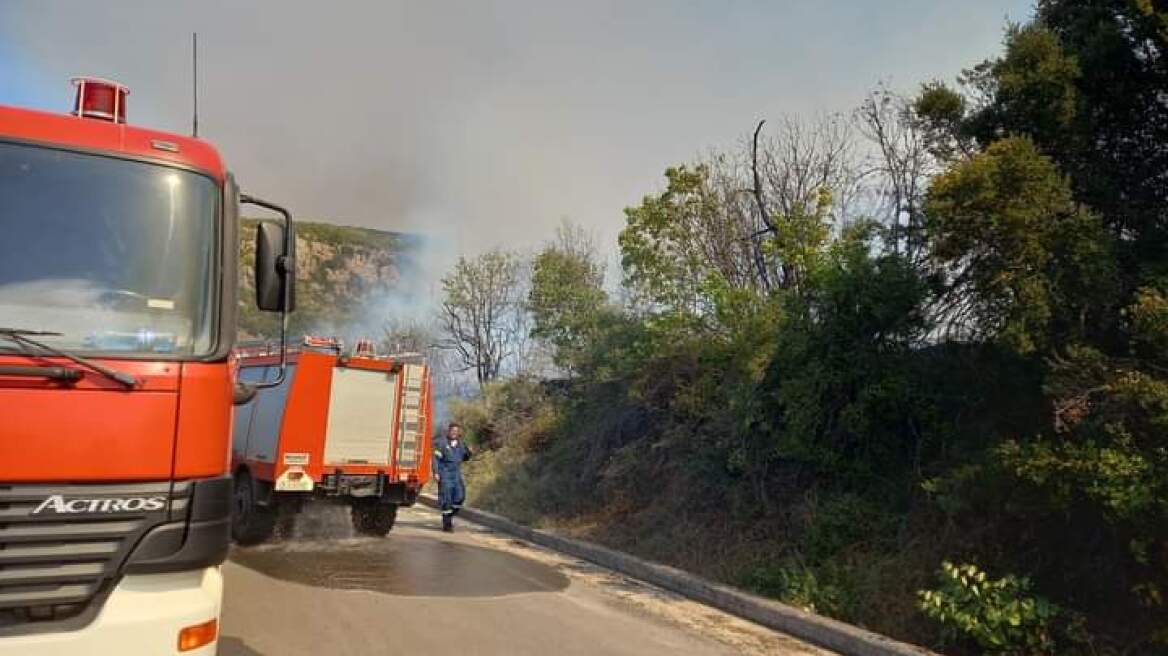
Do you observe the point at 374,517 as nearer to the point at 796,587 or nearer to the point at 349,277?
the point at 796,587

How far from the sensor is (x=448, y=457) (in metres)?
13.2

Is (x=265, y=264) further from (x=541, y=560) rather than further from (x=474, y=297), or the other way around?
(x=474, y=297)

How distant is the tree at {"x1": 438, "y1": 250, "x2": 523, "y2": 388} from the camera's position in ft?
80.6

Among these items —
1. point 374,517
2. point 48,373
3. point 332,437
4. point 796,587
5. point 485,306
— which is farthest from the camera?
point 485,306

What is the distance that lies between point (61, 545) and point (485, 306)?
21.5 metres

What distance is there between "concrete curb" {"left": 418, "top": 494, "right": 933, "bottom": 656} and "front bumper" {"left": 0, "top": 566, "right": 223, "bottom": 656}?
4803mm

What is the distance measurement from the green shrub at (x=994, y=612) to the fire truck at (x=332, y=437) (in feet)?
21.3

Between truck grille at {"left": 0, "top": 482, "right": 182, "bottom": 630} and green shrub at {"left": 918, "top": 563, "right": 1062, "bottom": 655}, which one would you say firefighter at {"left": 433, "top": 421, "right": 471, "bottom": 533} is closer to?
green shrub at {"left": 918, "top": 563, "right": 1062, "bottom": 655}

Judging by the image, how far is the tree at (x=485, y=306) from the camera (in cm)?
2458

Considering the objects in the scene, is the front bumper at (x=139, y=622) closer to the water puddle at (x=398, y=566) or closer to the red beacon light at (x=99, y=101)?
the red beacon light at (x=99, y=101)

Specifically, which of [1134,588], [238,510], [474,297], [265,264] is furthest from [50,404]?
[474,297]

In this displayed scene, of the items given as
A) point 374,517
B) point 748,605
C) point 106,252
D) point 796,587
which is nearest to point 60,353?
point 106,252

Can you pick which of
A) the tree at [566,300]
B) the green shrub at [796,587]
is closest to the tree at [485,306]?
the tree at [566,300]

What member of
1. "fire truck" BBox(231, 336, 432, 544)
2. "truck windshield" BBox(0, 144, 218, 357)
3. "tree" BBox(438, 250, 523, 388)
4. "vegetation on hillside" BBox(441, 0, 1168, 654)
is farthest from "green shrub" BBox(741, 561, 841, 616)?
"tree" BBox(438, 250, 523, 388)
